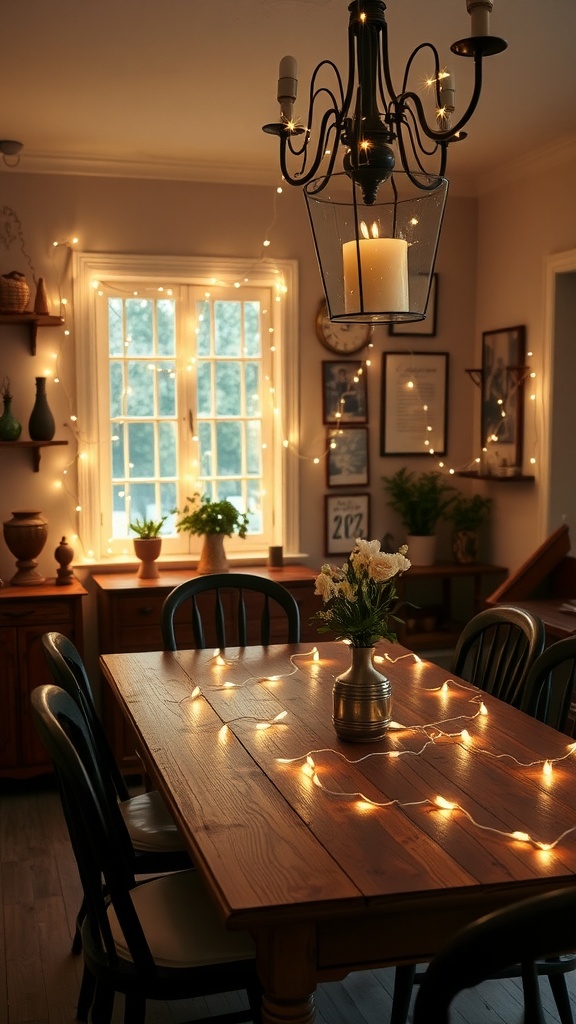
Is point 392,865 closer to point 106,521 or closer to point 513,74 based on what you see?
point 513,74

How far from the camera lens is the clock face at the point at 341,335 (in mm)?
5129

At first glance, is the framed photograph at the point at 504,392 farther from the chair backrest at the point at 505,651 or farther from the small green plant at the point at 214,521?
the chair backrest at the point at 505,651

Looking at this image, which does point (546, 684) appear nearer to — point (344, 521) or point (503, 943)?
point (503, 943)

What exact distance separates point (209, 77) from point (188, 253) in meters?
1.35

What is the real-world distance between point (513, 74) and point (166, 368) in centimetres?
214

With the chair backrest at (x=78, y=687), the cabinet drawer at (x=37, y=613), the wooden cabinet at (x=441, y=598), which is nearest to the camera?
the chair backrest at (x=78, y=687)

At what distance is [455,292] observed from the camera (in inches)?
211

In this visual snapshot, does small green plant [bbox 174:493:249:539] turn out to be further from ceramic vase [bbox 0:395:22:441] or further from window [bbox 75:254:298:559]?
ceramic vase [bbox 0:395:22:441]

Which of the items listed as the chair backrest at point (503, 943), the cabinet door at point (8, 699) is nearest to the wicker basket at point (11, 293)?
the cabinet door at point (8, 699)

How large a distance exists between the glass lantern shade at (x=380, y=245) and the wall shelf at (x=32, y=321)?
2.56m

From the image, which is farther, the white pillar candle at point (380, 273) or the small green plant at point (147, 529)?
the small green plant at point (147, 529)

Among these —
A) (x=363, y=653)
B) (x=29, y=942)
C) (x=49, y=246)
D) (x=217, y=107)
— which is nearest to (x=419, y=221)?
(x=363, y=653)

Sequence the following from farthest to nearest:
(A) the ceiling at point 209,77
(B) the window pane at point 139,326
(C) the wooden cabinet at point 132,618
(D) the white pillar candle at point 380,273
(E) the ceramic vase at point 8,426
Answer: (B) the window pane at point 139,326 → (E) the ceramic vase at point 8,426 → (C) the wooden cabinet at point 132,618 → (A) the ceiling at point 209,77 → (D) the white pillar candle at point 380,273

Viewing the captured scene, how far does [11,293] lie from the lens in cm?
454
